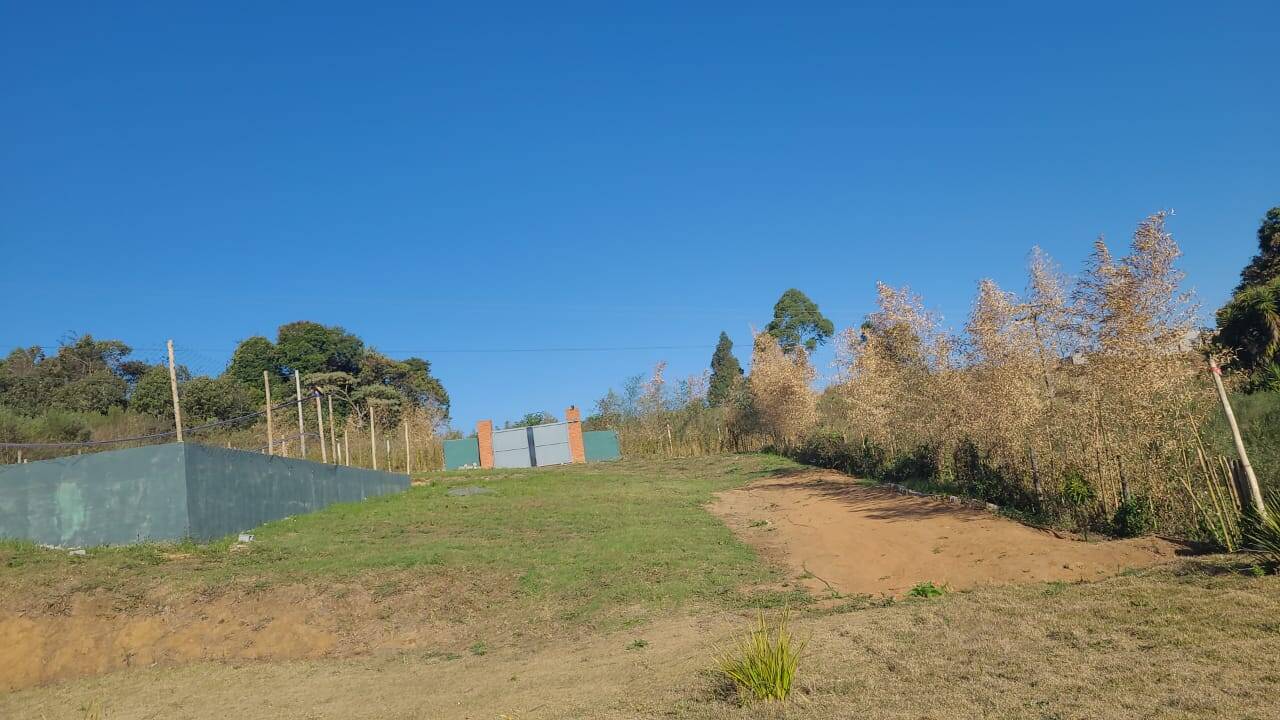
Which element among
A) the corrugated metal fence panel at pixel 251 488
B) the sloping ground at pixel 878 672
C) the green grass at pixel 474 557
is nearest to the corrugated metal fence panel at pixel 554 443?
the corrugated metal fence panel at pixel 251 488

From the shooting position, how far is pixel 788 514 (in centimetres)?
1664

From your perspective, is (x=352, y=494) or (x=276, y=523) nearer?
(x=276, y=523)

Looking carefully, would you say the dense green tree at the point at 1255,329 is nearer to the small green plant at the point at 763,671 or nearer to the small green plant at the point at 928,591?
the small green plant at the point at 928,591

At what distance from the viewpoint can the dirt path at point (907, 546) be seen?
9000mm

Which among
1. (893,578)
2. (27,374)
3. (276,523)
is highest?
(27,374)

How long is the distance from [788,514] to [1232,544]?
919cm

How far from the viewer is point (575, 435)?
37438mm

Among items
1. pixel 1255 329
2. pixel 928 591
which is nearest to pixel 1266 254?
pixel 1255 329

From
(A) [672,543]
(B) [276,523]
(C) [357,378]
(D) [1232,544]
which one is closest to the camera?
(D) [1232,544]

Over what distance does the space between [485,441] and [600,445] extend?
5.40 metres

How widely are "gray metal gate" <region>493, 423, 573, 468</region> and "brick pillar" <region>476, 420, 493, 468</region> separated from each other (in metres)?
0.22

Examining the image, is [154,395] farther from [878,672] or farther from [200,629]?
[878,672]

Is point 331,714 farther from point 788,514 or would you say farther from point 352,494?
point 352,494

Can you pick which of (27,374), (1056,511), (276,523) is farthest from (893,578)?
(27,374)
